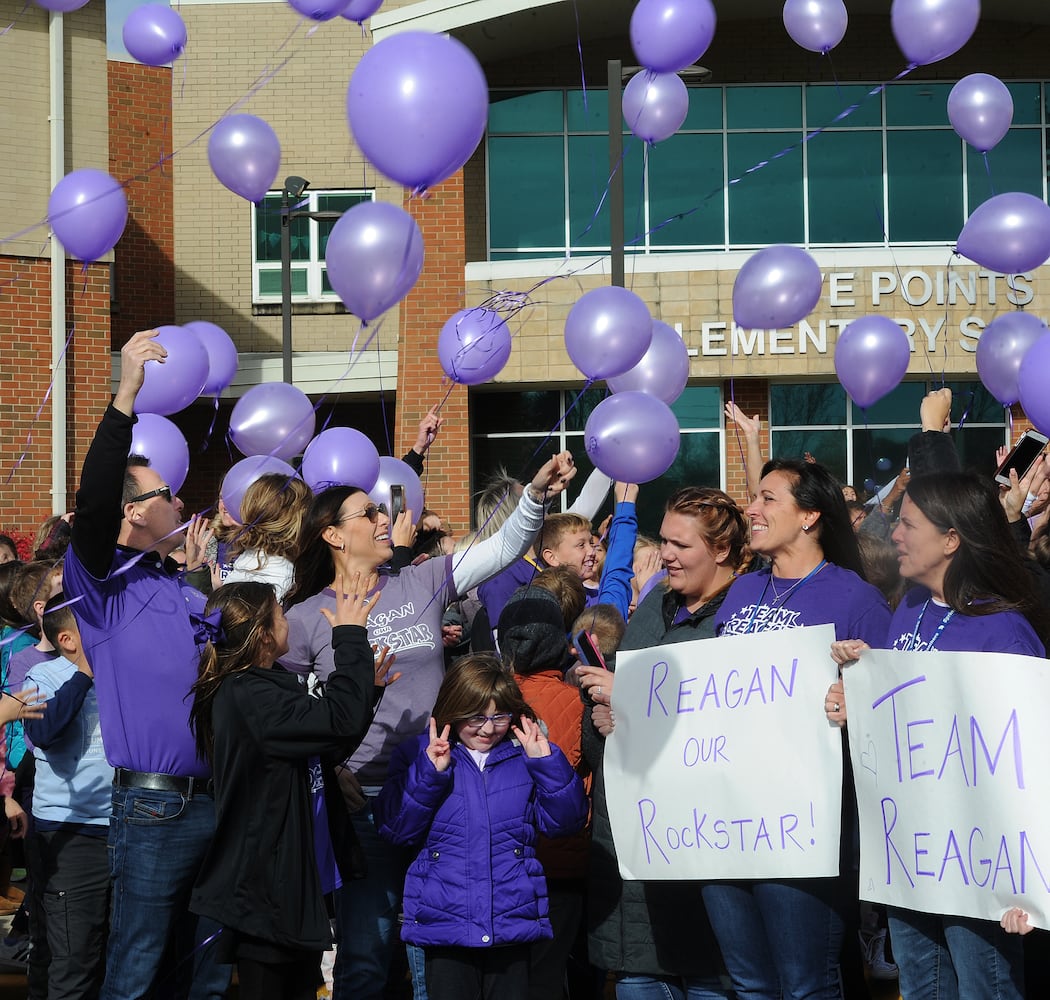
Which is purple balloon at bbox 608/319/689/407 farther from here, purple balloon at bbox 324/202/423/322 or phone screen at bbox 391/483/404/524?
purple balloon at bbox 324/202/423/322

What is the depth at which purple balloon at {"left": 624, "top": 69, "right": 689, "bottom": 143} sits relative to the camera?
7.81 meters

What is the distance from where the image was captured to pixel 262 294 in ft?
70.4

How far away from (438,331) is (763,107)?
507 cm

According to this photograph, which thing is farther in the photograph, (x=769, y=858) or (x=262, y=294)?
(x=262, y=294)

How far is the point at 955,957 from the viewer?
3789 millimetres

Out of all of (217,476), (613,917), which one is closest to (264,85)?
(217,476)

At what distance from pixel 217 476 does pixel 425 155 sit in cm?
1656

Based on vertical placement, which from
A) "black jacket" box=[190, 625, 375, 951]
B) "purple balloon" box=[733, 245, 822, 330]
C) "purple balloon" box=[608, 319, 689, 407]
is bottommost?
"black jacket" box=[190, 625, 375, 951]

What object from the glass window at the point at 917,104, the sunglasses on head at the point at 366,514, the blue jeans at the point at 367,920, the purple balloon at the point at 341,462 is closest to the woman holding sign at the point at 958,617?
the blue jeans at the point at 367,920

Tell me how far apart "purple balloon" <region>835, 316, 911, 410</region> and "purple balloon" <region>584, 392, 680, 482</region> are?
2211mm

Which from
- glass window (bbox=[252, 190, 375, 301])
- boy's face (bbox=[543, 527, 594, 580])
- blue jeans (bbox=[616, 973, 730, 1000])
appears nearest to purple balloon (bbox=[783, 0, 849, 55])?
boy's face (bbox=[543, 527, 594, 580])

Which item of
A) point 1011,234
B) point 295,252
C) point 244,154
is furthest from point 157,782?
point 295,252

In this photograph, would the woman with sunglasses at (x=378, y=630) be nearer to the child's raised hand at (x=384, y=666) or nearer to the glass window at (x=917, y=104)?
the child's raised hand at (x=384, y=666)

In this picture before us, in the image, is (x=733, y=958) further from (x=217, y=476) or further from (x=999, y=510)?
(x=217, y=476)
